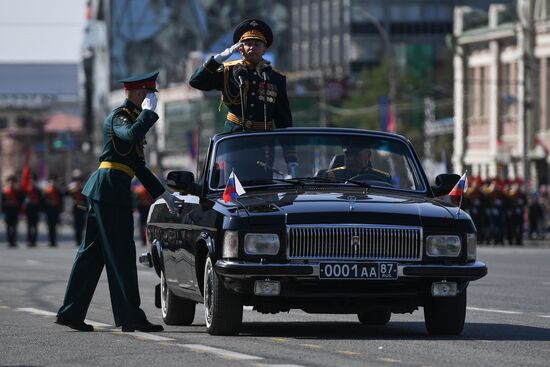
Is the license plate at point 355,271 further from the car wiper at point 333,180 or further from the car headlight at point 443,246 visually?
the car wiper at point 333,180

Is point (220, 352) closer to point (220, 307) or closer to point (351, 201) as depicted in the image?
point (220, 307)

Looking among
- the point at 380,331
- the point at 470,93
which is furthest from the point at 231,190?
the point at 470,93

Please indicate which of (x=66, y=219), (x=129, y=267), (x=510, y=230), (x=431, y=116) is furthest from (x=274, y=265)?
(x=431, y=116)

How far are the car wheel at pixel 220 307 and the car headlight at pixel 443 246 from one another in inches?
54.0

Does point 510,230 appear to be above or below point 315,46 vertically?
below

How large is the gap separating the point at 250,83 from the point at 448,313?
9.90 feet

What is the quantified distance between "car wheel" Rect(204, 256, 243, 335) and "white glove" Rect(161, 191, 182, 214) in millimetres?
1371

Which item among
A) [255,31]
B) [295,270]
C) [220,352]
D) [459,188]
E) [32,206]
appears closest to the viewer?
[220,352]

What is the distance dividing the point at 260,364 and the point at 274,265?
6.19 feet

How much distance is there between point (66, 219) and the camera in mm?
92188

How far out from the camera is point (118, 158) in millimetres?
14281

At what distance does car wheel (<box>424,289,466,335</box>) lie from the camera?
13.3 m

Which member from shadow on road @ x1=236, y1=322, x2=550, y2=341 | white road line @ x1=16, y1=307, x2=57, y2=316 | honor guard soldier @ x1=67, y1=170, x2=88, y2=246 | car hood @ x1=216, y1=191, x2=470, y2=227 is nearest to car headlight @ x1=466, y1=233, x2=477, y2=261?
car hood @ x1=216, y1=191, x2=470, y2=227

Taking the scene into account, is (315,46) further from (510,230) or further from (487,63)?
(510,230)
